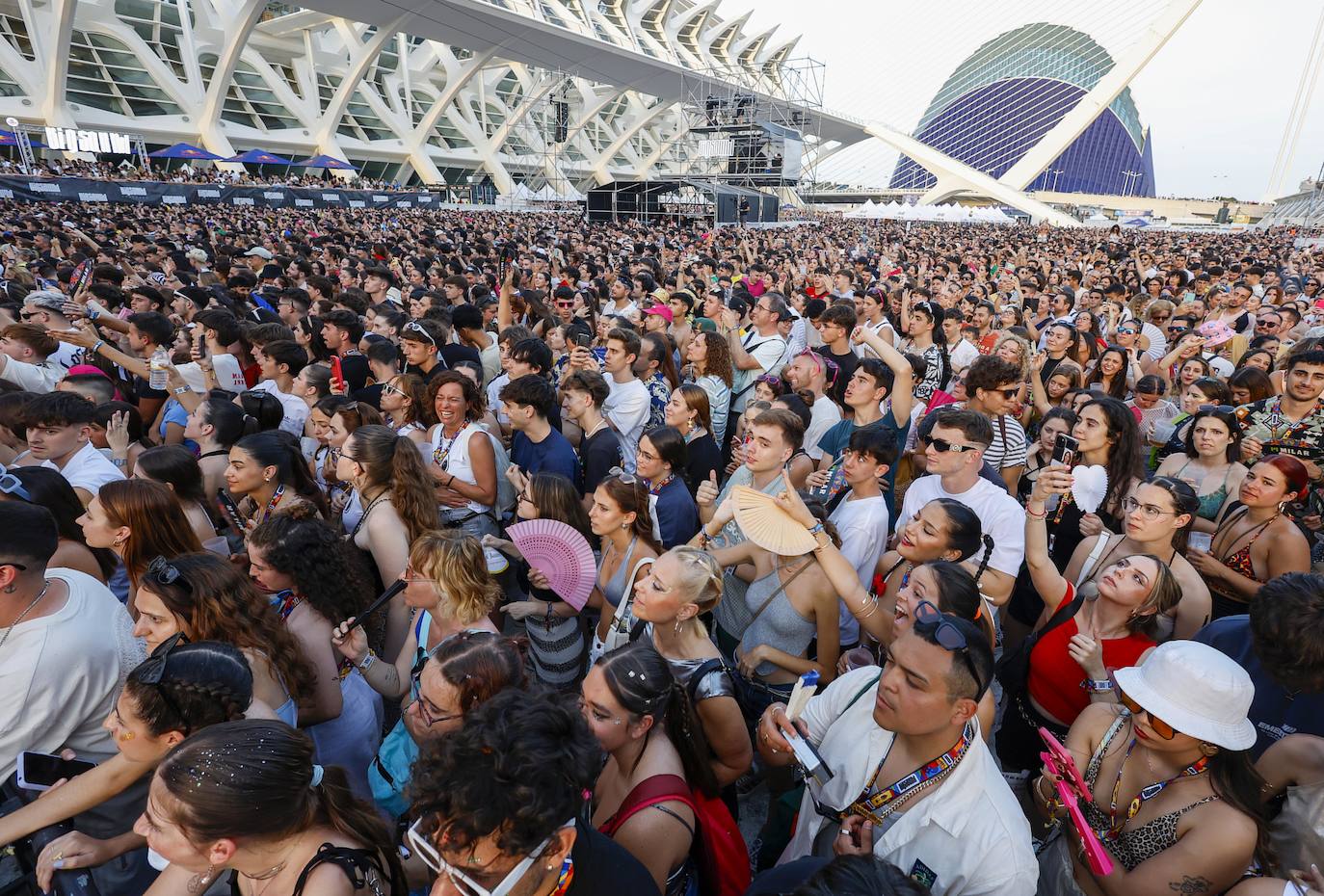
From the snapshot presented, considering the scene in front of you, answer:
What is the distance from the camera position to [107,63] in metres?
35.5

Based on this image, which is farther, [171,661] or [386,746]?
[386,746]

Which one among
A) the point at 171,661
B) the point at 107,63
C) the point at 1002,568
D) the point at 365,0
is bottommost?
the point at 1002,568

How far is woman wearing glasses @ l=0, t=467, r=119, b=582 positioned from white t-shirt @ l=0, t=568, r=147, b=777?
0.66 meters

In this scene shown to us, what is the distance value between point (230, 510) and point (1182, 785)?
3996mm

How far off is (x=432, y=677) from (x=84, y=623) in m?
1.18

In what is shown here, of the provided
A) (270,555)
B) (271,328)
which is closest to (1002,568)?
(270,555)

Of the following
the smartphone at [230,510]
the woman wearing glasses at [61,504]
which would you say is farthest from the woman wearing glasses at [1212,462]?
the woman wearing glasses at [61,504]

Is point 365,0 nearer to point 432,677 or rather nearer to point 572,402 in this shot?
point 572,402

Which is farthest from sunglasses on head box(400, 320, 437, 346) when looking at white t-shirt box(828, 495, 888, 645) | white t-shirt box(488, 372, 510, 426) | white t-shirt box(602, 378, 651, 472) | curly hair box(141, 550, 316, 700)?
white t-shirt box(828, 495, 888, 645)

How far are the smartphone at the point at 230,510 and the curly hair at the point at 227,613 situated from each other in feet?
4.50

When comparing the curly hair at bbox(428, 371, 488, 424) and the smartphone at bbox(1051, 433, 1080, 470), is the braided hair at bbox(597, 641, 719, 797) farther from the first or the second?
the curly hair at bbox(428, 371, 488, 424)

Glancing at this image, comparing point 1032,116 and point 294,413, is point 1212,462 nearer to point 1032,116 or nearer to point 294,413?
point 294,413

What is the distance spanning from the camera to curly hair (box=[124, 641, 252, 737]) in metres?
1.77

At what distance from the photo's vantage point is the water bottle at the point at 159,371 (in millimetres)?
4547
